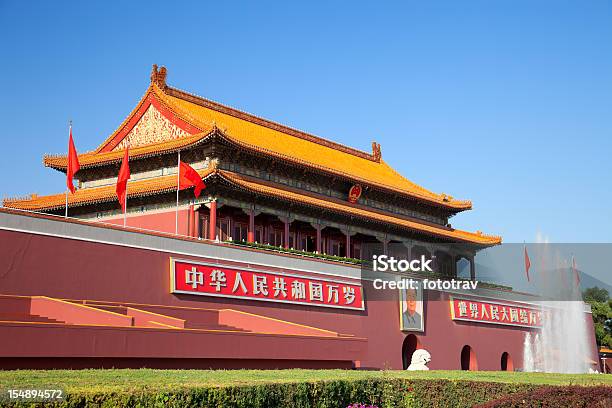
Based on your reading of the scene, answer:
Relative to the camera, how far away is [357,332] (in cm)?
2634

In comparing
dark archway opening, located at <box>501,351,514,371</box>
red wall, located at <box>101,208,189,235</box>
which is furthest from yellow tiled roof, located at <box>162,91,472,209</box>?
dark archway opening, located at <box>501,351,514,371</box>

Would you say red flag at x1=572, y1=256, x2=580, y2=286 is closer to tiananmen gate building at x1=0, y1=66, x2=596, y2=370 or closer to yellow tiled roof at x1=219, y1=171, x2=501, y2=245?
tiananmen gate building at x1=0, y1=66, x2=596, y2=370

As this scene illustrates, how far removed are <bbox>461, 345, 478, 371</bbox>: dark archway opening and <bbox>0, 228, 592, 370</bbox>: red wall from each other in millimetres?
5134

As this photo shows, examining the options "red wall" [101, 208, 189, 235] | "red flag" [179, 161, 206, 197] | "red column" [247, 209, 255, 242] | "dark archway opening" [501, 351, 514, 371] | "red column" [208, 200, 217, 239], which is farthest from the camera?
"dark archway opening" [501, 351, 514, 371]

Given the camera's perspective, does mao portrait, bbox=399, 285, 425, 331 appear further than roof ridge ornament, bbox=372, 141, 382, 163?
No

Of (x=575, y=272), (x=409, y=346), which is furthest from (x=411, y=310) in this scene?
(x=575, y=272)

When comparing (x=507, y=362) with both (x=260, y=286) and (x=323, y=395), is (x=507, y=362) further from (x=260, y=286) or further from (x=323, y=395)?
(x=323, y=395)

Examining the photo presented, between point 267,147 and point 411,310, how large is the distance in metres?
8.03

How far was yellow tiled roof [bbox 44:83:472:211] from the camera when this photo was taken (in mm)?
26469

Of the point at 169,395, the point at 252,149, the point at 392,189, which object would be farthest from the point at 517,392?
the point at 392,189

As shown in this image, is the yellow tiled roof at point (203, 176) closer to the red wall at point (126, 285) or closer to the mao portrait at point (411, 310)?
the red wall at point (126, 285)

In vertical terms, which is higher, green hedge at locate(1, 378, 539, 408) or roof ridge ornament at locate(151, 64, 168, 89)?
roof ridge ornament at locate(151, 64, 168, 89)

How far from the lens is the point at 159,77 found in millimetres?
28641

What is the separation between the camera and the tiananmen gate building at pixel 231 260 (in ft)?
53.1
